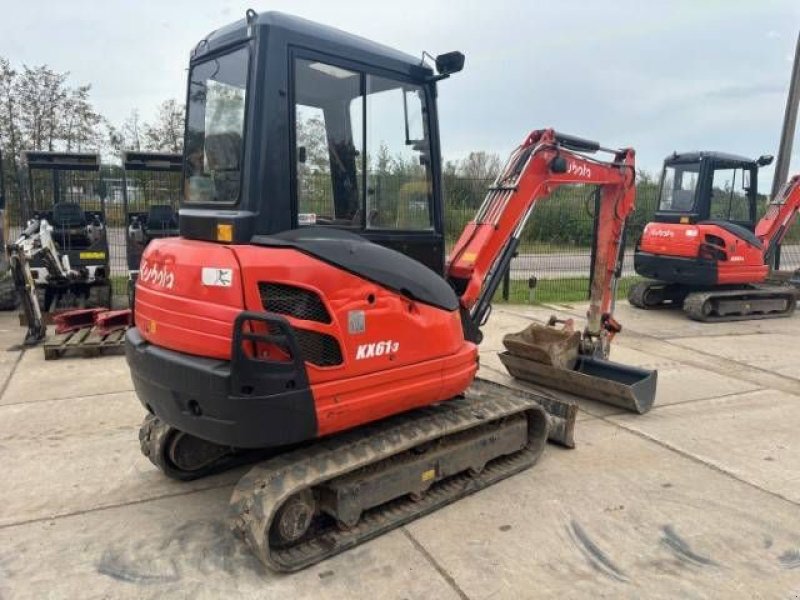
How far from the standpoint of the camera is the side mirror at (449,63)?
152 inches

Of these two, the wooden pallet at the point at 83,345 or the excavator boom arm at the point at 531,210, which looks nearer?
the excavator boom arm at the point at 531,210

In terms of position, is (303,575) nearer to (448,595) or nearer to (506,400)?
(448,595)

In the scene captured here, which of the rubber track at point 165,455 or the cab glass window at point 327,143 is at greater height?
the cab glass window at point 327,143

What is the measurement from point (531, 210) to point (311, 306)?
9.23ft

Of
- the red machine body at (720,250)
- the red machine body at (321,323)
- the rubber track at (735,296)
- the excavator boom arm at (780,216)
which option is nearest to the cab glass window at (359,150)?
the red machine body at (321,323)

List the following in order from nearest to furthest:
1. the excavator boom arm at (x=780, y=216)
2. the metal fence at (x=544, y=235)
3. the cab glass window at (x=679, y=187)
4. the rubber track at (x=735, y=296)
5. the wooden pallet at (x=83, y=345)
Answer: the wooden pallet at (x=83, y=345) < the rubber track at (x=735, y=296) < the cab glass window at (x=679, y=187) < the excavator boom arm at (x=780, y=216) < the metal fence at (x=544, y=235)

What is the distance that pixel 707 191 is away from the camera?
10.4 m

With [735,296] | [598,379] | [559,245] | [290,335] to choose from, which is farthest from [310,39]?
[559,245]

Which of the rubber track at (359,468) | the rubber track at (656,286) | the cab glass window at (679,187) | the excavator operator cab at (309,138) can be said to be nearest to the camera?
the rubber track at (359,468)

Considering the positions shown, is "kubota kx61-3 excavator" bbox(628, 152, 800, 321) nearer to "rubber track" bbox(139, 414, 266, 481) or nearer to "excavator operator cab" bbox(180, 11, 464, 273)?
"excavator operator cab" bbox(180, 11, 464, 273)

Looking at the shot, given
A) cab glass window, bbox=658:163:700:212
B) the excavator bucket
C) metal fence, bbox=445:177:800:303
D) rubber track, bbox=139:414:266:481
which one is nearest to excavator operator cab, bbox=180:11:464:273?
rubber track, bbox=139:414:266:481

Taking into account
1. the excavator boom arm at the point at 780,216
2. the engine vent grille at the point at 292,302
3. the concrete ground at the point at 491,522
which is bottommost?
the concrete ground at the point at 491,522

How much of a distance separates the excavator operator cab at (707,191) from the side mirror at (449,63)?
7.76 m

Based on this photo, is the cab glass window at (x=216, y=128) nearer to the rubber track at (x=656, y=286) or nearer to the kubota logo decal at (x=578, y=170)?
the kubota logo decal at (x=578, y=170)
